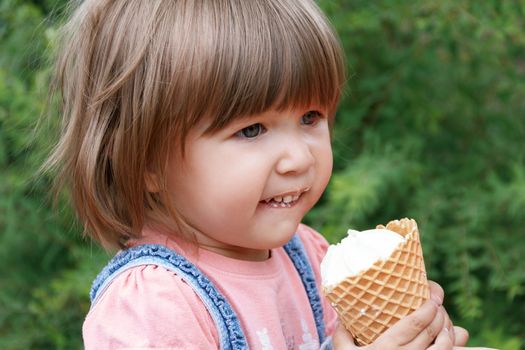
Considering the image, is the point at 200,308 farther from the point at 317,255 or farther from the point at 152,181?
the point at 317,255

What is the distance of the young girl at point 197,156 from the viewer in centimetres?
155

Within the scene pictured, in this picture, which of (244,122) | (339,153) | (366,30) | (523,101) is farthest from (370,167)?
(244,122)

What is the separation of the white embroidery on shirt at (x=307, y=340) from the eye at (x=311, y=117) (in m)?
0.40

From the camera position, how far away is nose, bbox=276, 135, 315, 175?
1.58 meters

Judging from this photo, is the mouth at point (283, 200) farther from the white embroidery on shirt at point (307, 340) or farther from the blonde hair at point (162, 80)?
the white embroidery on shirt at point (307, 340)

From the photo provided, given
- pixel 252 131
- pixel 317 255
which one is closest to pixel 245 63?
pixel 252 131

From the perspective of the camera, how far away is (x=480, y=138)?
3.12 meters

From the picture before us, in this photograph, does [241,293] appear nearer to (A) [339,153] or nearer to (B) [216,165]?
(B) [216,165]

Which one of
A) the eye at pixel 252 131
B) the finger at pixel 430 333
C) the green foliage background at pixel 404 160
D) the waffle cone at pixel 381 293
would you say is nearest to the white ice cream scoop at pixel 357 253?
the waffle cone at pixel 381 293

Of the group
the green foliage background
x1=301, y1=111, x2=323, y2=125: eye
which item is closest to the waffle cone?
x1=301, y1=111, x2=323, y2=125: eye

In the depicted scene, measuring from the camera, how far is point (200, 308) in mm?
1596

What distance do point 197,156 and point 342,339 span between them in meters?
0.41

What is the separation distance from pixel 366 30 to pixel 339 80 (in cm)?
133

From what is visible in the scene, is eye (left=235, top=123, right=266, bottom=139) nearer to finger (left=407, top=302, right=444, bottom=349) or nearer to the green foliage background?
finger (left=407, top=302, right=444, bottom=349)
